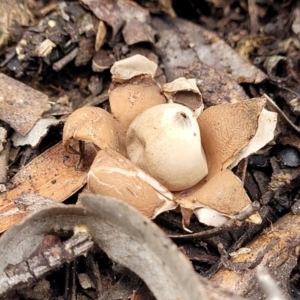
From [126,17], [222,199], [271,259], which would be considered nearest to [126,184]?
[222,199]

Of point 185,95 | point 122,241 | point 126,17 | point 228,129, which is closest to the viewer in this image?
point 122,241

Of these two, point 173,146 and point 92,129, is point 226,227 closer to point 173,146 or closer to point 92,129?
point 173,146

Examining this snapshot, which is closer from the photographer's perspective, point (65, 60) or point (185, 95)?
point (185, 95)

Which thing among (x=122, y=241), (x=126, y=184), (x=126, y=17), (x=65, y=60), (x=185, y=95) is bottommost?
(x=122, y=241)

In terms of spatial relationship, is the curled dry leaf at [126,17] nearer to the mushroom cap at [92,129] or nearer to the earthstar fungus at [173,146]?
the earthstar fungus at [173,146]

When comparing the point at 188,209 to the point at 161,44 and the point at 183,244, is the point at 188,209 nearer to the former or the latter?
the point at 183,244
